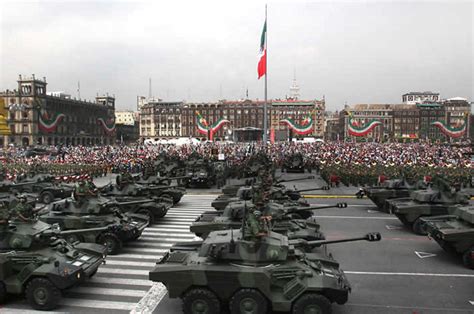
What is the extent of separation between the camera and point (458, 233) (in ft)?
43.3

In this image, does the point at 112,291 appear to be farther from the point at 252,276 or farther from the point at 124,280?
the point at 252,276

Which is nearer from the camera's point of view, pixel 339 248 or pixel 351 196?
pixel 339 248

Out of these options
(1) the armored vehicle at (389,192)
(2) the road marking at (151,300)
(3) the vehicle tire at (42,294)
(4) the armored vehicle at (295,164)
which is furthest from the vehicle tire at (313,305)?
(4) the armored vehicle at (295,164)

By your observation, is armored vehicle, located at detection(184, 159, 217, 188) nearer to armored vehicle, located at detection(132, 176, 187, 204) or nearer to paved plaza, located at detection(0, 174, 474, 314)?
armored vehicle, located at detection(132, 176, 187, 204)

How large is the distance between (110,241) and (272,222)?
545 centimetres

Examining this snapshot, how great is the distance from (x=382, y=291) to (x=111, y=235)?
8578 mm

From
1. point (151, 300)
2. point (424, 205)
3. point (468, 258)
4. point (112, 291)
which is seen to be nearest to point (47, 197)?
point (112, 291)

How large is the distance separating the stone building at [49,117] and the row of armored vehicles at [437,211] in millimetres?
65090

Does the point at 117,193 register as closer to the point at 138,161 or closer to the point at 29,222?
the point at 29,222

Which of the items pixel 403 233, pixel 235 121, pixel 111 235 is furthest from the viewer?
pixel 235 121

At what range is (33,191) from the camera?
26.6 meters

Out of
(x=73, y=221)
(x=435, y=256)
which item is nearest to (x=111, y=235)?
(x=73, y=221)

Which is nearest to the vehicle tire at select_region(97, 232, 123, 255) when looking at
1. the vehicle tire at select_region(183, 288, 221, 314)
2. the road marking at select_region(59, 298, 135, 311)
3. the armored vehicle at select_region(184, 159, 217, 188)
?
the road marking at select_region(59, 298, 135, 311)

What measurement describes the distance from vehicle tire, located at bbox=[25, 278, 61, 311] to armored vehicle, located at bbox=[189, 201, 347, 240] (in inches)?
209
